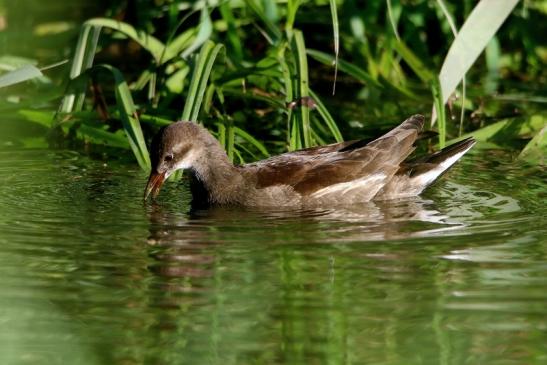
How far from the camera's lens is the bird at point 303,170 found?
8203 mm

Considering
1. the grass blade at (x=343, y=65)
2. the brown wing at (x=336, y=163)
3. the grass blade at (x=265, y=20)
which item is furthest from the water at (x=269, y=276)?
the grass blade at (x=265, y=20)

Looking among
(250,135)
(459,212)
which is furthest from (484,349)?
(250,135)

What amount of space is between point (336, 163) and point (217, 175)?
0.75 m

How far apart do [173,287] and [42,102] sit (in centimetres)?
383

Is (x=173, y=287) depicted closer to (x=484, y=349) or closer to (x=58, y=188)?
(x=484, y=349)

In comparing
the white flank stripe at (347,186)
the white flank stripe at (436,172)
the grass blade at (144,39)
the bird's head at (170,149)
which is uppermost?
the grass blade at (144,39)

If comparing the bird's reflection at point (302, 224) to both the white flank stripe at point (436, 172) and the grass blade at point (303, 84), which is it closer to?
the white flank stripe at point (436, 172)

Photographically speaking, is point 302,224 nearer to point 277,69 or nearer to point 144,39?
point 277,69

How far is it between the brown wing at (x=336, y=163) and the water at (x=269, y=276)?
0.84 feet

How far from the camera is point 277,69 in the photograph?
9.20 meters

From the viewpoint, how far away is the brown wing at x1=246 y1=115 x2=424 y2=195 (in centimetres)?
820

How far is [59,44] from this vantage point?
1075 centimetres

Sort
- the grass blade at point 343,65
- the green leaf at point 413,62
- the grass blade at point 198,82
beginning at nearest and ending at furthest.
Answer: the grass blade at point 198,82 < the grass blade at point 343,65 < the green leaf at point 413,62

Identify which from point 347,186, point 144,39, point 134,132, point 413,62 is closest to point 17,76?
point 134,132
